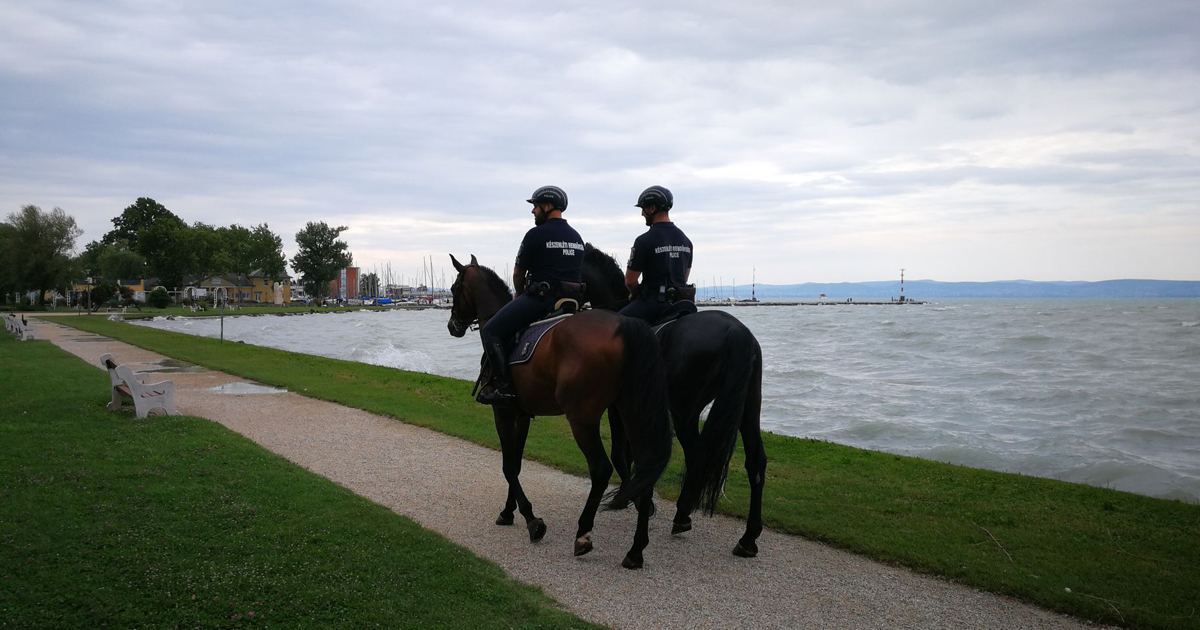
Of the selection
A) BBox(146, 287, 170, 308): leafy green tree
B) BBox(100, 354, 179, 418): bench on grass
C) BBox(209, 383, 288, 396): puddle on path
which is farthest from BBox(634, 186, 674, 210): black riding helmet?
BBox(146, 287, 170, 308): leafy green tree

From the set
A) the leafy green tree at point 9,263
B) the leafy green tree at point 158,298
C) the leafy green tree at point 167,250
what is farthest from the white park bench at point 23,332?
the leafy green tree at point 167,250

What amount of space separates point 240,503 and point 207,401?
30.7ft

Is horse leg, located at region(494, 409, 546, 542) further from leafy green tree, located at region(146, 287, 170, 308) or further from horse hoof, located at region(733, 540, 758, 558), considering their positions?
leafy green tree, located at region(146, 287, 170, 308)

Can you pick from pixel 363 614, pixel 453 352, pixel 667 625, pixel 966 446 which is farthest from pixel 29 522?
pixel 453 352

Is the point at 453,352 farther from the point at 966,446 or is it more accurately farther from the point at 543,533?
the point at 543,533

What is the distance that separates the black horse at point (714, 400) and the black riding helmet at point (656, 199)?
1.13m

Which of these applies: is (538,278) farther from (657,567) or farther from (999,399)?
(999,399)

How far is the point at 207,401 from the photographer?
596 inches

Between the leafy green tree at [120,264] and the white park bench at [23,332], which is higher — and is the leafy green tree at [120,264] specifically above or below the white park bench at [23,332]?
above

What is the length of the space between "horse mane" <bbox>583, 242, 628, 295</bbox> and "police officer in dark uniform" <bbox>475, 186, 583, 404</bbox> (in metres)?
0.69

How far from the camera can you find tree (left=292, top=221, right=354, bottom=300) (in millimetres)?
138500

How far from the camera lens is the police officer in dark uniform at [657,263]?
23.1ft

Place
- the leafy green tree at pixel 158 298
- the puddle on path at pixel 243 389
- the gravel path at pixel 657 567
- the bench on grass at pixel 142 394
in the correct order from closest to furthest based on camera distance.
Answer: the gravel path at pixel 657 567 → the bench on grass at pixel 142 394 → the puddle on path at pixel 243 389 → the leafy green tree at pixel 158 298

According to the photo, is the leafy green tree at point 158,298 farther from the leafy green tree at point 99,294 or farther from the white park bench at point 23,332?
the white park bench at point 23,332
